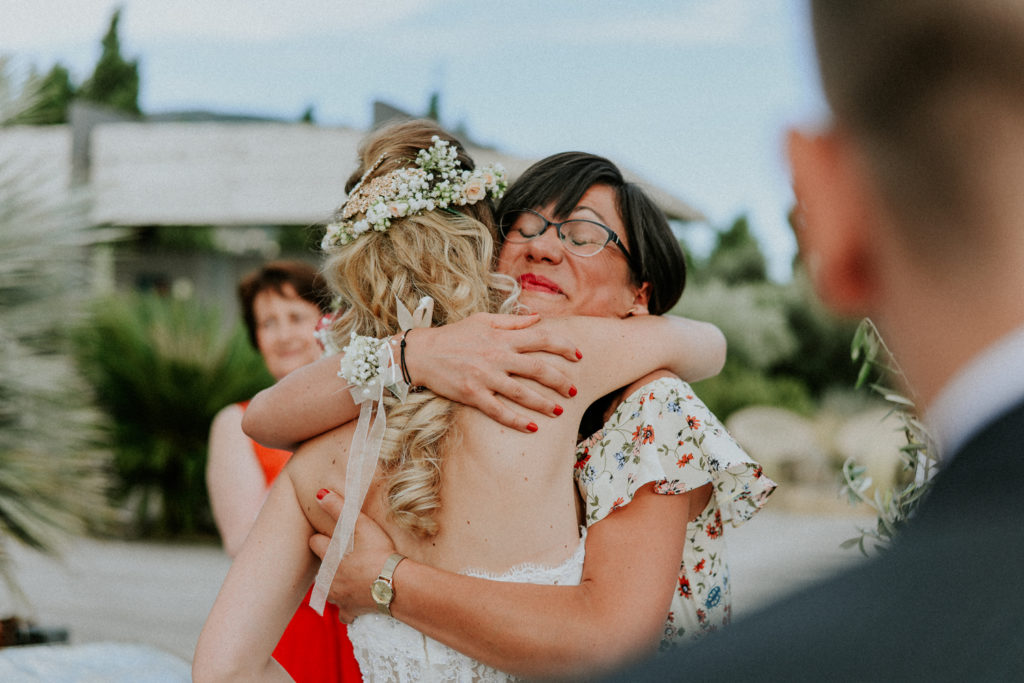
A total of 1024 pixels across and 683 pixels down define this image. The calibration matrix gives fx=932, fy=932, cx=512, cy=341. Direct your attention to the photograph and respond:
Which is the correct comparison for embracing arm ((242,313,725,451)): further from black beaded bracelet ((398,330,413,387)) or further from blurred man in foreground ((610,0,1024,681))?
blurred man in foreground ((610,0,1024,681))

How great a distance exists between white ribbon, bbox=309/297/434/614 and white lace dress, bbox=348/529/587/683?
0.54 feet

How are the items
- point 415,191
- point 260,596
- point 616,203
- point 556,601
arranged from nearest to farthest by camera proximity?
1. point 556,601
2. point 260,596
3. point 415,191
4. point 616,203

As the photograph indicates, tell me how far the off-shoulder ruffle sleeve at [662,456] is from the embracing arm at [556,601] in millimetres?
56

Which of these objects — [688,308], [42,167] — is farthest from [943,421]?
[688,308]

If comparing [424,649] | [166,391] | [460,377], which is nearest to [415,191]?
[460,377]

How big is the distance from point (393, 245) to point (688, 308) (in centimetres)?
1742

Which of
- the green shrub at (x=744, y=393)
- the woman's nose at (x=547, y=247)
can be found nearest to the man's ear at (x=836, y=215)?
the woman's nose at (x=547, y=247)

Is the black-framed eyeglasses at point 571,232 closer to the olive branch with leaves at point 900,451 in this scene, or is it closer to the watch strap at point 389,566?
the olive branch with leaves at point 900,451

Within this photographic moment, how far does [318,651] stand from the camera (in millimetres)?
2895

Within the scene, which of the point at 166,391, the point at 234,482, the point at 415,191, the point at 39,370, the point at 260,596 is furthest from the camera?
the point at 166,391

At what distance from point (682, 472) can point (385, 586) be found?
0.72 metres

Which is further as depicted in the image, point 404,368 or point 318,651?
point 318,651

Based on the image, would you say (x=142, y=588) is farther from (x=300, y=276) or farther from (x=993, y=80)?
(x=993, y=80)

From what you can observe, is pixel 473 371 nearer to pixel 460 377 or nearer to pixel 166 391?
pixel 460 377
